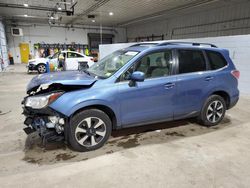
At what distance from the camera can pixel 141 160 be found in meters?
2.44

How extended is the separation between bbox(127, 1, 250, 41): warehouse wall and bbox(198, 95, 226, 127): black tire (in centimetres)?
1002

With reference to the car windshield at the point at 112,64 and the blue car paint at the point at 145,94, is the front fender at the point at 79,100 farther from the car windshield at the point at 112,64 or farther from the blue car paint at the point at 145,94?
the car windshield at the point at 112,64

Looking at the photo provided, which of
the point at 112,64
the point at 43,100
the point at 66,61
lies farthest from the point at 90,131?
the point at 66,61

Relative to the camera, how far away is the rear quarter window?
3287mm

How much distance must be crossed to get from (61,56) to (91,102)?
29.6 ft

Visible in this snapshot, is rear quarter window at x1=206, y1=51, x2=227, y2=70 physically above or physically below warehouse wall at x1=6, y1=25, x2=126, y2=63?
below

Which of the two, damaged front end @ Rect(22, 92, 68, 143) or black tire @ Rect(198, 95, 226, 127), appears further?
black tire @ Rect(198, 95, 226, 127)

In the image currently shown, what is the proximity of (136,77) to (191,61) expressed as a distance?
118cm

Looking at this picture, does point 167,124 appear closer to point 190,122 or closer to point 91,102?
point 190,122

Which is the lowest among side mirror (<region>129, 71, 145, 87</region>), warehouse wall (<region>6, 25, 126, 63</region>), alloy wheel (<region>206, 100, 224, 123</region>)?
alloy wheel (<region>206, 100, 224, 123</region>)

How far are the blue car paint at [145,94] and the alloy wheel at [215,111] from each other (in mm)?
251

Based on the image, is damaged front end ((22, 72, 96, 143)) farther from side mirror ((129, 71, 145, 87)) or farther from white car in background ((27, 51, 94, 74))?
white car in background ((27, 51, 94, 74))

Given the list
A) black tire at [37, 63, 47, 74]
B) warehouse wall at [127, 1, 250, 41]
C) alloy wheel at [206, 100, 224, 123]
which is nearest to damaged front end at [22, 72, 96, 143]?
alloy wheel at [206, 100, 224, 123]

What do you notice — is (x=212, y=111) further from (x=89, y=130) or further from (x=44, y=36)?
(x=44, y=36)
